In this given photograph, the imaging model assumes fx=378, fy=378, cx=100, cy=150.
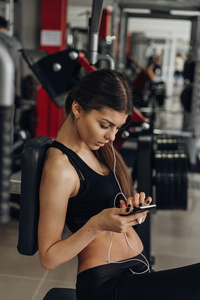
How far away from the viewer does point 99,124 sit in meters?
1.23

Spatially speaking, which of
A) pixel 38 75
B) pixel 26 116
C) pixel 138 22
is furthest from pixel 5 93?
pixel 138 22

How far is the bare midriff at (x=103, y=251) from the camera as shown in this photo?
4.36ft

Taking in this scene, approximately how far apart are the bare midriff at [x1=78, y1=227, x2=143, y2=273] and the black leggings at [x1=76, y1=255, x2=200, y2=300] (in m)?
0.02

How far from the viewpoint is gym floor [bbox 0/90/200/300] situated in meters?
2.20

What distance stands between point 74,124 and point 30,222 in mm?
371

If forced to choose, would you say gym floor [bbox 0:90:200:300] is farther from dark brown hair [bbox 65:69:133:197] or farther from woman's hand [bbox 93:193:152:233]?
dark brown hair [bbox 65:69:133:197]

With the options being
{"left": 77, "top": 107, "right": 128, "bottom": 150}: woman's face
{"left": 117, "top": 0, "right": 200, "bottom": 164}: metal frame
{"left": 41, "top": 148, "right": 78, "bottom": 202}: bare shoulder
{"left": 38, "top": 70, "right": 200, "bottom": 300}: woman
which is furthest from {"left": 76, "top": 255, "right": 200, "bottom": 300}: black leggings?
{"left": 117, "top": 0, "right": 200, "bottom": 164}: metal frame

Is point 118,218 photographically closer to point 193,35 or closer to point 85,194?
point 85,194

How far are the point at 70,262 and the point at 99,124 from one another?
1.54 m

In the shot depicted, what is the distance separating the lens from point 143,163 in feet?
7.95

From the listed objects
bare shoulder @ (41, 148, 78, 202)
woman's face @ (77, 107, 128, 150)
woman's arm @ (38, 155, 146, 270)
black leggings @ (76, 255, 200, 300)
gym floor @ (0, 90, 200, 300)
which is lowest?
gym floor @ (0, 90, 200, 300)

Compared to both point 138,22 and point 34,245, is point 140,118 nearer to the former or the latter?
point 34,245

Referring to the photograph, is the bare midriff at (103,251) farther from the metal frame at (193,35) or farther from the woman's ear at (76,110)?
the metal frame at (193,35)

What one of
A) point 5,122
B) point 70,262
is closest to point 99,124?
point 5,122
